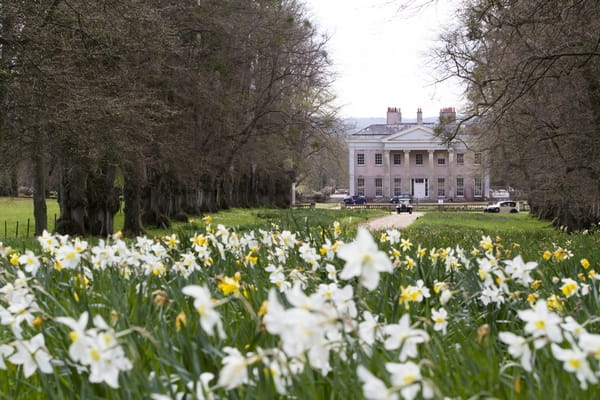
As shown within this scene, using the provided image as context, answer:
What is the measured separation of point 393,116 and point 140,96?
6920cm

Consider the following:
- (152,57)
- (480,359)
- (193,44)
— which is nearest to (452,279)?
(480,359)

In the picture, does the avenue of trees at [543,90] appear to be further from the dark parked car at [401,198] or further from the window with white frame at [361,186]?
the window with white frame at [361,186]

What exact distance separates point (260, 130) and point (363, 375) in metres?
22.6

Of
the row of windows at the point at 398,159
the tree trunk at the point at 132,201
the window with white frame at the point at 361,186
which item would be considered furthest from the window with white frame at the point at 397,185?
the tree trunk at the point at 132,201

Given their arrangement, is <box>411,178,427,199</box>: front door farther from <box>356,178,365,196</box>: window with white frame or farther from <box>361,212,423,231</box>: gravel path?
<box>361,212,423,231</box>: gravel path

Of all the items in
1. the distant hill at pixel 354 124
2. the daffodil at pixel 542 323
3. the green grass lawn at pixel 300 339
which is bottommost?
the green grass lawn at pixel 300 339

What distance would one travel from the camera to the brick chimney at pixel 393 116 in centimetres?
8088

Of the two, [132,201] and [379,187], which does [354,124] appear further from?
[132,201]

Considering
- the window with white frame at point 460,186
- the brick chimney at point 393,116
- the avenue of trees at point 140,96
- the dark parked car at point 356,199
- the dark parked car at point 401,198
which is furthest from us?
the brick chimney at point 393,116

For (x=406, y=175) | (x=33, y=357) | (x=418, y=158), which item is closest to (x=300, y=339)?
(x=33, y=357)

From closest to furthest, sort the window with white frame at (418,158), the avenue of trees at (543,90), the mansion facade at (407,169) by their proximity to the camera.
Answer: the avenue of trees at (543,90)
the mansion facade at (407,169)
the window with white frame at (418,158)

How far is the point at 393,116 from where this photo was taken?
81562 millimetres

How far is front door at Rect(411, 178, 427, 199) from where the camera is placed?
76.9 metres

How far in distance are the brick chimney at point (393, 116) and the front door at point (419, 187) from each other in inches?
340
